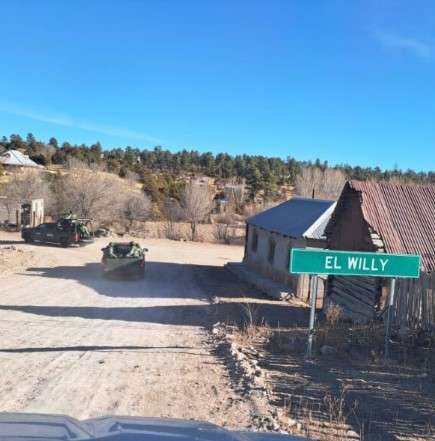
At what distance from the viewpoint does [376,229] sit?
16.5 metres

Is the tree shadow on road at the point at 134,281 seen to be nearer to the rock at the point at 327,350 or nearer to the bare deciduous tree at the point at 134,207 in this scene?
the rock at the point at 327,350

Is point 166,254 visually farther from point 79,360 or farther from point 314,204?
point 79,360

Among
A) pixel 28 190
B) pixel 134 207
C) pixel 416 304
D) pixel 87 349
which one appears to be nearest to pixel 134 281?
pixel 87 349

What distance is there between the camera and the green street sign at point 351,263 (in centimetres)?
984

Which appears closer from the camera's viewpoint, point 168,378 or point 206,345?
point 168,378

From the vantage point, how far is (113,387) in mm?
8133

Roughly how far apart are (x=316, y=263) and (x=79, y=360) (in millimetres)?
4420

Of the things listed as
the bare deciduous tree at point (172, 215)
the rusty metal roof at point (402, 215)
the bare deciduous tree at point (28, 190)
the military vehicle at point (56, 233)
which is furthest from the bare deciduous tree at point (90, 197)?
the rusty metal roof at point (402, 215)

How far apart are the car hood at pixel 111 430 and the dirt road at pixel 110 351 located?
11.1 feet

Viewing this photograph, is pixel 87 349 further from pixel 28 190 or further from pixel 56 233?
pixel 28 190

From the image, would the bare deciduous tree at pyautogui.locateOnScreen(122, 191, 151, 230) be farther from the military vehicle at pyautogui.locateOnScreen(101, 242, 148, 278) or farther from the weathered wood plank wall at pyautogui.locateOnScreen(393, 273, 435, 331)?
the weathered wood plank wall at pyautogui.locateOnScreen(393, 273, 435, 331)

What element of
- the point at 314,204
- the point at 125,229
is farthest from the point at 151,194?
the point at 314,204

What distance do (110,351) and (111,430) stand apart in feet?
26.0

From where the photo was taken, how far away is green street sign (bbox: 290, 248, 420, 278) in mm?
9844
